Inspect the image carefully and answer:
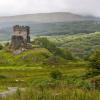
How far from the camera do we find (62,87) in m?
18.8

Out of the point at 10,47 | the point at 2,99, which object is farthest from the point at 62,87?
the point at 10,47

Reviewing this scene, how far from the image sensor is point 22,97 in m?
17.2

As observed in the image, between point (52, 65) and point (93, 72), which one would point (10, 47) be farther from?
point (93, 72)

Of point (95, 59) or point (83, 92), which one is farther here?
point (95, 59)

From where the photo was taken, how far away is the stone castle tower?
152 m

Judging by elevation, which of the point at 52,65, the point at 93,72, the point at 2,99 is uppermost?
the point at 2,99

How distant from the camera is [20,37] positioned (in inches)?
6201

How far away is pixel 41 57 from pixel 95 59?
67.7 metres

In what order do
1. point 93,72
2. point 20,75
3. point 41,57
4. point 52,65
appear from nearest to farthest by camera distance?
1. point 93,72
2. point 20,75
3. point 52,65
4. point 41,57

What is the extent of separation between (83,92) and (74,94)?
0.63 meters

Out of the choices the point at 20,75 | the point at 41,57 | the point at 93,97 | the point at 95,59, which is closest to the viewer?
the point at 93,97

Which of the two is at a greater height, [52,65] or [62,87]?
[62,87]

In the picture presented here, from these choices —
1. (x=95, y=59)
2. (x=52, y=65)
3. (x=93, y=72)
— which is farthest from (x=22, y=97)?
(x=52, y=65)

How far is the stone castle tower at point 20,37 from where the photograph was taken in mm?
152488
